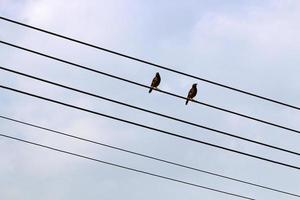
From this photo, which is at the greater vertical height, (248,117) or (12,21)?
(248,117)

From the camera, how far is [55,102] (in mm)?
14820

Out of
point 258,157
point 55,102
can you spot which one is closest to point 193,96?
point 258,157

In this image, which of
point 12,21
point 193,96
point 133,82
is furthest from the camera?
point 193,96

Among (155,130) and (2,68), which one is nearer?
(2,68)

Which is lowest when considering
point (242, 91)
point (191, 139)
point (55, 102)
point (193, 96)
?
point (55, 102)

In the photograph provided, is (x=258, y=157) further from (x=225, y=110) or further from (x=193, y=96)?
(x=193, y=96)

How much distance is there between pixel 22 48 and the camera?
1460 centimetres

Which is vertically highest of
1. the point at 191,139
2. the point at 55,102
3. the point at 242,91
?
the point at 242,91

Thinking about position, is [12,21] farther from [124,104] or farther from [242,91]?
[242,91]

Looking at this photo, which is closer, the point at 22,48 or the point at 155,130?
the point at 22,48

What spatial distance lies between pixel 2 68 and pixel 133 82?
9.04 feet

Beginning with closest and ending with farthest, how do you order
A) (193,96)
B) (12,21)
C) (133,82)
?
(12,21), (133,82), (193,96)

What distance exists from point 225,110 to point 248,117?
58 centimetres

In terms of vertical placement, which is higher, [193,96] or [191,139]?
[193,96]
